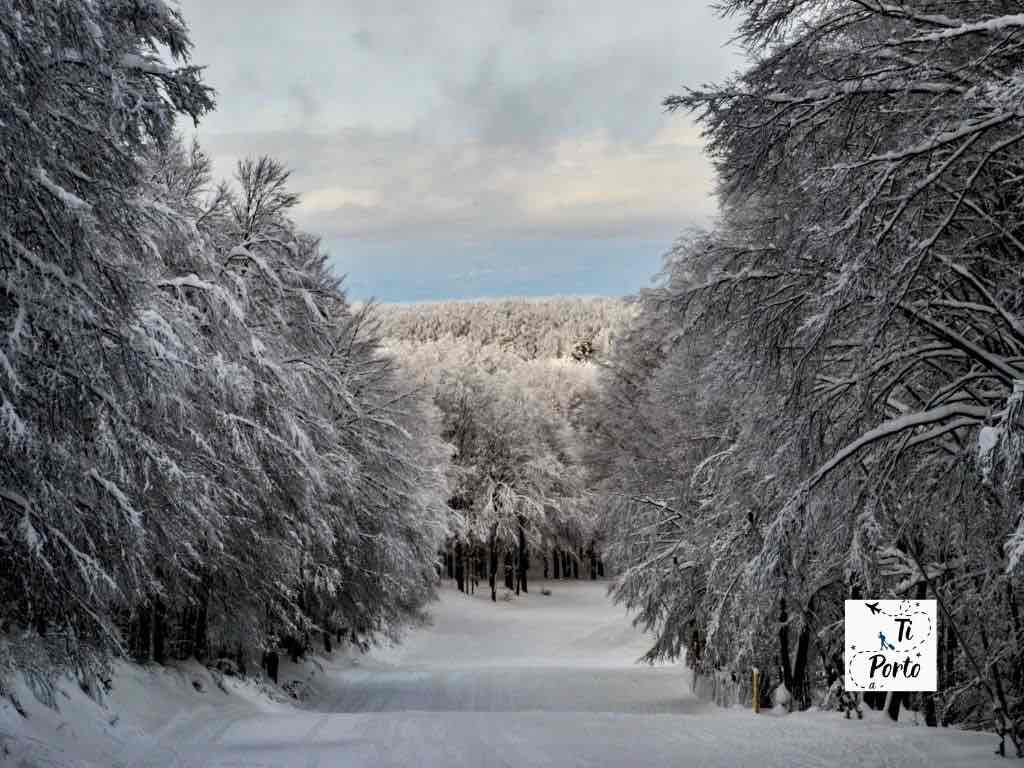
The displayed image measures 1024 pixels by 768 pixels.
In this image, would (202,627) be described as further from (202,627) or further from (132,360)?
(132,360)

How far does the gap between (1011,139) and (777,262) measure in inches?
108

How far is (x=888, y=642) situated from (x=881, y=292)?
5.78 m

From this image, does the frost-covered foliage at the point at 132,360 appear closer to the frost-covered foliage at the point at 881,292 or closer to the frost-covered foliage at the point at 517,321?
the frost-covered foliage at the point at 881,292

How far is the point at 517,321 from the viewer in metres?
167

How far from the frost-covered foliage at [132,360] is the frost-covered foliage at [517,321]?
427ft

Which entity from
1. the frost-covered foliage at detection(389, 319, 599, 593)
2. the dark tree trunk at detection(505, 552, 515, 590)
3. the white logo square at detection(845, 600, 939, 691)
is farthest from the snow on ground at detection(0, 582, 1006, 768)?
the dark tree trunk at detection(505, 552, 515, 590)

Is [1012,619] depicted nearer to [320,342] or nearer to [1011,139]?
[1011,139]

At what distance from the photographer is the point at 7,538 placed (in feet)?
20.6

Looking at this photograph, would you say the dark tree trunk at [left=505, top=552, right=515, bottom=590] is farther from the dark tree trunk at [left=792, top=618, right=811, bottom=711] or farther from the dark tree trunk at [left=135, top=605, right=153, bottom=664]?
the dark tree trunk at [left=135, top=605, right=153, bottom=664]

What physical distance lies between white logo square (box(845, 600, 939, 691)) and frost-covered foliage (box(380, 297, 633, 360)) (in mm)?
133562

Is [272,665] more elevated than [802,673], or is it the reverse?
[802,673]

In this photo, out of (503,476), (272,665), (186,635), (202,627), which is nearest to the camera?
(202,627)

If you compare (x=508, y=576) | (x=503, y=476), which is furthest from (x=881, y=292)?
(x=508, y=576)

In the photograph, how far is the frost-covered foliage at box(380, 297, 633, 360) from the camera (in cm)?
15262
